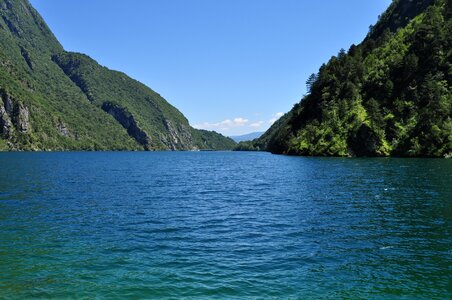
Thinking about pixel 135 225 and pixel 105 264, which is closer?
pixel 105 264

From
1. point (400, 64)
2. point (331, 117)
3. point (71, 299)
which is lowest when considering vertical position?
point (71, 299)

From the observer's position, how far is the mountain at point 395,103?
14325cm

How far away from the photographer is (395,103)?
6427 inches

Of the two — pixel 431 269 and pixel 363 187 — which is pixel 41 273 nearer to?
pixel 431 269

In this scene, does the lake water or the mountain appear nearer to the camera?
the lake water

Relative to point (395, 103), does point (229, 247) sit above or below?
below

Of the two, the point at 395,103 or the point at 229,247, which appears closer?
the point at 229,247

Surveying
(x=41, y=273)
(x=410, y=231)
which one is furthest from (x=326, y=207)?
(x=41, y=273)

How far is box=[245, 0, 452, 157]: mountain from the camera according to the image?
143m

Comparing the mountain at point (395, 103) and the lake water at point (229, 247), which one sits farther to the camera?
the mountain at point (395, 103)

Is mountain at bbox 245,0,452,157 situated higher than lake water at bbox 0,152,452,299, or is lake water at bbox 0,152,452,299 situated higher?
mountain at bbox 245,0,452,157

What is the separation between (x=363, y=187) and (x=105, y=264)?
4637 cm

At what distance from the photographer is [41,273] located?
21.6 metres

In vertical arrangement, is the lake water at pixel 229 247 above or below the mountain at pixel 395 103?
below
